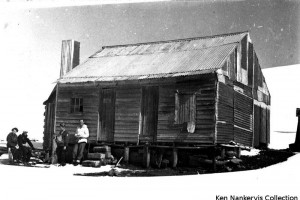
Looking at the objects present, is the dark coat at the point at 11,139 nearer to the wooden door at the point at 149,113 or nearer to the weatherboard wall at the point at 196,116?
the wooden door at the point at 149,113

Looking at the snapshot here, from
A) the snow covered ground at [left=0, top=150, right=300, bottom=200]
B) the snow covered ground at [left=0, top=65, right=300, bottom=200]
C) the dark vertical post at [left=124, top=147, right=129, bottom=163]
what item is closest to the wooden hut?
the dark vertical post at [left=124, top=147, right=129, bottom=163]

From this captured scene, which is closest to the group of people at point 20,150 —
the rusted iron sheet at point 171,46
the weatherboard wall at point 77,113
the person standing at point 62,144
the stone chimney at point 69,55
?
the person standing at point 62,144

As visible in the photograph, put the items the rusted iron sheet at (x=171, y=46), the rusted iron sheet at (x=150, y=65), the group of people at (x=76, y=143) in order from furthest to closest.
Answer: the rusted iron sheet at (x=171, y=46)
the rusted iron sheet at (x=150, y=65)
the group of people at (x=76, y=143)

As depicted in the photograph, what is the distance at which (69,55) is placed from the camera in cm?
2534

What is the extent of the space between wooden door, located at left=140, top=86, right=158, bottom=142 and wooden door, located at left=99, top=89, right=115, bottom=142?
5.87 ft

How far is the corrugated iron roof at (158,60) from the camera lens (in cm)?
1953

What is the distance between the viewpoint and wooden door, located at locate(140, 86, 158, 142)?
19875mm

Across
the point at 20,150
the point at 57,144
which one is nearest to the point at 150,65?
the point at 57,144

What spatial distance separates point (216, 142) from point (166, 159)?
2547 mm

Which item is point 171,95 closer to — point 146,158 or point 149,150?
point 149,150

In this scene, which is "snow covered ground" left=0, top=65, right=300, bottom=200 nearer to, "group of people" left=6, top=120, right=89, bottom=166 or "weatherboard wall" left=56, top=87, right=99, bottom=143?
"group of people" left=6, top=120, right=89, bottom=166

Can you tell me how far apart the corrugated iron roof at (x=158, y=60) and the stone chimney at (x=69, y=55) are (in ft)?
3.54

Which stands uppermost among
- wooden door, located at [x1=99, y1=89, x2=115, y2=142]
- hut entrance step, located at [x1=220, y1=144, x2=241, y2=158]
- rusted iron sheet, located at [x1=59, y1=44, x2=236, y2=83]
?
rusted iron sheet, located at [x1=59, y1=44, x2=236, y2=83]

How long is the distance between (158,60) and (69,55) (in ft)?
22.2
